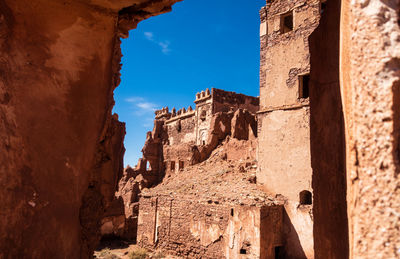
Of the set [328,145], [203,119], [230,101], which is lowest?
[328,145]

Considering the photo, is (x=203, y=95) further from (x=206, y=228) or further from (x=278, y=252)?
(x=278, y=252)

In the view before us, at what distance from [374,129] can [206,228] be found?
35.9 feet

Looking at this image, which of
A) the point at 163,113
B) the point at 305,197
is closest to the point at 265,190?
the point at 305,197

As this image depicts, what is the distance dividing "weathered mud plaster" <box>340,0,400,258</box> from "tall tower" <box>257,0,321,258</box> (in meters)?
9.88

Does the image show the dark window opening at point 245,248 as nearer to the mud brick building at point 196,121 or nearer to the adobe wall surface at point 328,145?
the adobe wall surface at point 328,145

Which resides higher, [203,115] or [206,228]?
[203,115]

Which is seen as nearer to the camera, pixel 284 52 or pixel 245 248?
pixel 245 248

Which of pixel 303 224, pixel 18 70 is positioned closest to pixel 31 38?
pixel 18 70

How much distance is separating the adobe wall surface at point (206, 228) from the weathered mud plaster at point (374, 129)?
9076mm

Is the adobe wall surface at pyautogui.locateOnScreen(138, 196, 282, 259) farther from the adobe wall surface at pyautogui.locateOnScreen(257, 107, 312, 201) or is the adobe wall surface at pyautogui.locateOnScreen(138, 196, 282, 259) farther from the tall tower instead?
the adobe wall surface at pyautogui.locateOnScreen(257, 107, 312, 201)

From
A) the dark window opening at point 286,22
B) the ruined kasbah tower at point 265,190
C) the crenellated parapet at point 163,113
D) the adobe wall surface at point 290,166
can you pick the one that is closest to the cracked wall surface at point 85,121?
the ruined kasbah tower at point 265,190

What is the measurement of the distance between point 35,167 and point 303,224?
9.71 m

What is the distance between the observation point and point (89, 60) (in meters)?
3.53

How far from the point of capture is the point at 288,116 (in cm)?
1219
